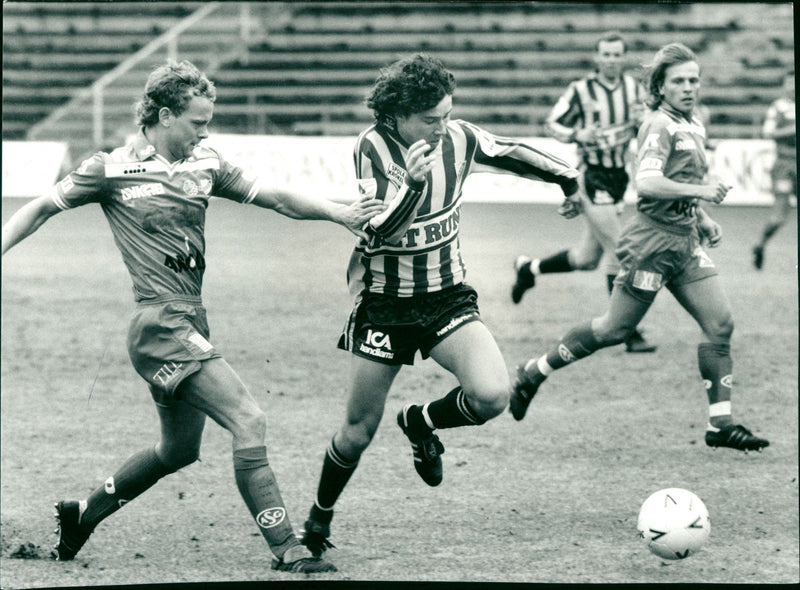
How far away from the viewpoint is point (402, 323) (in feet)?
15.1

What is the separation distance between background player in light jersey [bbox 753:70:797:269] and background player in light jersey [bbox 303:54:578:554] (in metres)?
9.12

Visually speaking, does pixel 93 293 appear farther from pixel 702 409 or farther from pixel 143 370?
pixel 143 370

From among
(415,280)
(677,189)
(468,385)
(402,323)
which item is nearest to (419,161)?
(415,280)

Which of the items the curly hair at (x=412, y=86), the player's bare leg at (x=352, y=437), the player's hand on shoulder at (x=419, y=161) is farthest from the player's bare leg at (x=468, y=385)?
the curly hair at (x=412, y=86)

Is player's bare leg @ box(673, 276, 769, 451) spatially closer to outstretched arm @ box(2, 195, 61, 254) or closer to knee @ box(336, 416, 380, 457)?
knee @ box(336, 416, 380, 457)

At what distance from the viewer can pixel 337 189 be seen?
17984 mm

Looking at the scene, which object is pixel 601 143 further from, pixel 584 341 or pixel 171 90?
pixel 171 90

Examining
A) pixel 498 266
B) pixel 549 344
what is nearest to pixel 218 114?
pixel 498 266

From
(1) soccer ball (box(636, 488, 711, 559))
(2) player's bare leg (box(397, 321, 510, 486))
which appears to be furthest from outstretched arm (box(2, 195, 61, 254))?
(1) soccer ball (box(636, 488, 711, 559))

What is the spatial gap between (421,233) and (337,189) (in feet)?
44.3

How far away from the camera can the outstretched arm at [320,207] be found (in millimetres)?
4352

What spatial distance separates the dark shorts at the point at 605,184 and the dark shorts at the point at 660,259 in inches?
103

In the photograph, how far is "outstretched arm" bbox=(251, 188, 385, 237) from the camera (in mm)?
4352

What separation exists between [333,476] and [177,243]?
3.49 ft
